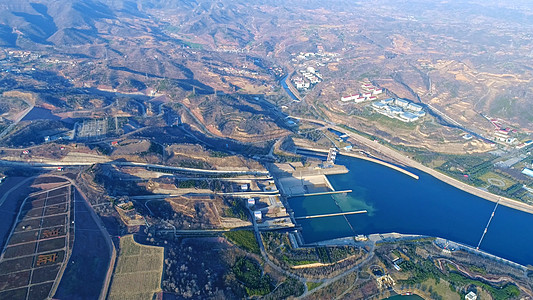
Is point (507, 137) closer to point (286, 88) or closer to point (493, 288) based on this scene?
point (493, 288)

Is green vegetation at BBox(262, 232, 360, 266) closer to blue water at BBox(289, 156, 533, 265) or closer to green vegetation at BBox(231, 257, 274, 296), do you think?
green vegetation at BBox(231, 257, 274, 296)

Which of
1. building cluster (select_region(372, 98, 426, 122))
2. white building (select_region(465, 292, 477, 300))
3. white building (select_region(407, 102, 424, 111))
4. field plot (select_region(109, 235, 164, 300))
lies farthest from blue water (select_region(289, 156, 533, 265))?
white building (select_region(407, 102, 424, 111))

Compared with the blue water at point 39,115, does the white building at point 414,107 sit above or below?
above

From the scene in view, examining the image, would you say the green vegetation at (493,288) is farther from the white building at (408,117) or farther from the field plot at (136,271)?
the white building at (408,117)

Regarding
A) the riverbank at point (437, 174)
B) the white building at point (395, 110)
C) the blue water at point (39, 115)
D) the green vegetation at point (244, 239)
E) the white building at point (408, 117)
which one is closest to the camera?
the green vegetation at point (244, 239)

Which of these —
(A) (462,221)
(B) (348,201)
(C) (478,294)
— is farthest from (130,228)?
(A) (462,221)

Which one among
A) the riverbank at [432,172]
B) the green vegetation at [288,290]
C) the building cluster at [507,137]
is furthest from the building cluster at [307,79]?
the green vegetation at [288,290]
